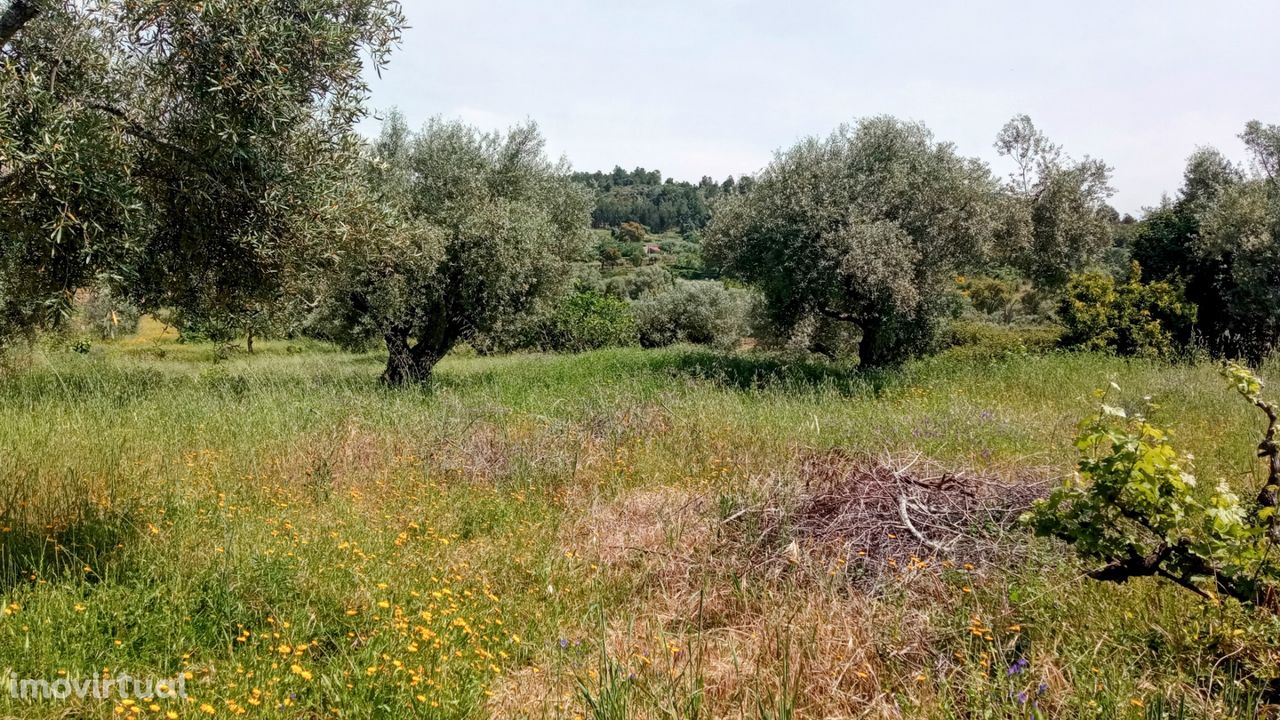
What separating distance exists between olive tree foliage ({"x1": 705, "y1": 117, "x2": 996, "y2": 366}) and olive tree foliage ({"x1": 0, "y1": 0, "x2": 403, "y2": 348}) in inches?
436

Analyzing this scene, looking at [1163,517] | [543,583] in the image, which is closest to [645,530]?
[543,583]

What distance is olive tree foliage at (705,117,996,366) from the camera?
47.4 ft

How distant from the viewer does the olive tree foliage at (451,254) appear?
589 inches

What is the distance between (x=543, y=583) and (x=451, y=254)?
11868mm

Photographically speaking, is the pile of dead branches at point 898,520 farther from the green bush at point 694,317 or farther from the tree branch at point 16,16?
the green bush at point 694,317

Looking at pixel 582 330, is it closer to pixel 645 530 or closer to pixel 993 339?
pixel 993 339

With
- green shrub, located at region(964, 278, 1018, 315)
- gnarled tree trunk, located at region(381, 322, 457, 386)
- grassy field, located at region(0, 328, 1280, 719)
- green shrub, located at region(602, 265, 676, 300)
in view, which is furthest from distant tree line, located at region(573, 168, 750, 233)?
grassy field, located at region(0, 328, 1280, 719)

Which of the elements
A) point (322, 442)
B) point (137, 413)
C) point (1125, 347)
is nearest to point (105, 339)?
point (137, 413)

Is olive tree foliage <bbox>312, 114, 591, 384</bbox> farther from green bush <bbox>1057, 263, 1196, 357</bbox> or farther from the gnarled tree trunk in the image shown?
green bush <bbox>1057, 263, 1196, 357</bbox>

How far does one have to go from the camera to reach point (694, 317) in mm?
32969

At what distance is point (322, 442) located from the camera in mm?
8211

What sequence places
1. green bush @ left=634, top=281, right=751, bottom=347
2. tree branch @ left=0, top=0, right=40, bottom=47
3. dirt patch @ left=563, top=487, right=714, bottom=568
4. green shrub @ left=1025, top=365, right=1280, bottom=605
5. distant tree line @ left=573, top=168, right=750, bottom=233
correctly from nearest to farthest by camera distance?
green shrub @ left=1025, top=365, right=1280, bottom=605 < tree branch @ left=0, top=0, right=40, bottom=47 < dirt patch @ left=563, top=487, right=714, bottom=568 < green bush @ left=634, top=281, right=751, bottom=347 < distant tree line @ left=573, top=168, right=750, bottom=233

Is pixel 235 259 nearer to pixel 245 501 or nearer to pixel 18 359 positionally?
pixel 245 501

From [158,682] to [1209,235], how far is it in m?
24.0
